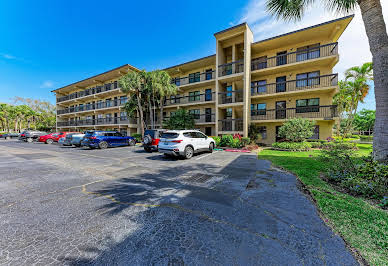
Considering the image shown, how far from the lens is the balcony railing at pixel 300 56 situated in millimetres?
13055

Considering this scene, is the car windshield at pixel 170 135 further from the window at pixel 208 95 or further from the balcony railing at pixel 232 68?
the window at pixel 208 95

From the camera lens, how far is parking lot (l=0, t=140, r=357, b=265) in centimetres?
194

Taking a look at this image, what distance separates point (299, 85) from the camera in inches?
584

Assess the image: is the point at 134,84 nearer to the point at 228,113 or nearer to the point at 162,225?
the point at 228,113

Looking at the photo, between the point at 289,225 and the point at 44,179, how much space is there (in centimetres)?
757

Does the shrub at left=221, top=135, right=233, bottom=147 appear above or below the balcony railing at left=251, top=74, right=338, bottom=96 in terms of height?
below

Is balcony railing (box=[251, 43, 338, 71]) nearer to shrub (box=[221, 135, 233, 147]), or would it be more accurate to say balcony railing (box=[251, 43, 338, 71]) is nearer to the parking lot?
shrub (box=[221, 135, 233, 147])

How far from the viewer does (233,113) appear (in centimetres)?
1609

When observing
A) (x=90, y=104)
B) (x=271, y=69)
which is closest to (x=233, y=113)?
(x=271, y=69)

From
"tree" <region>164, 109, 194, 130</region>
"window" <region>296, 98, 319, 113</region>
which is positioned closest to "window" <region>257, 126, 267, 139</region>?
"window" <region>296, 98, 319, 113</region>

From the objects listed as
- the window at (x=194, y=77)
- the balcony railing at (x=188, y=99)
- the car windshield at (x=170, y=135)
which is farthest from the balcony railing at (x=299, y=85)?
the car windshield at (x=170, y=135)

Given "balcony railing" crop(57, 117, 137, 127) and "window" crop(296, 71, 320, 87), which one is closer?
"window" crop(296, 71, 320, 87)

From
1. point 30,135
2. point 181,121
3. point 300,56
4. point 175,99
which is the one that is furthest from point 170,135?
point 30,135

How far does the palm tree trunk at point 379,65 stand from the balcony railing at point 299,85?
9.77m
